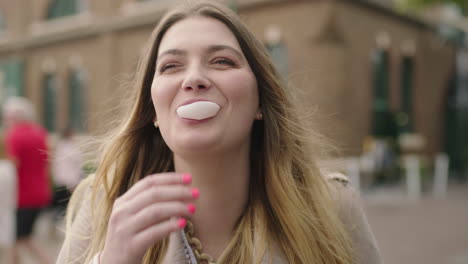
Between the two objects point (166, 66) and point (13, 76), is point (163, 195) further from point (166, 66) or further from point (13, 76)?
point (13, 76)

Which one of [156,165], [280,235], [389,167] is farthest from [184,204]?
[389,167]

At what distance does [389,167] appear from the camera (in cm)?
1364

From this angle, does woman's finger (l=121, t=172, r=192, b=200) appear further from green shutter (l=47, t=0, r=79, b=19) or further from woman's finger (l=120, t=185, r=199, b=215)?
green shutter (l=47, t=0, r=79, b=19)

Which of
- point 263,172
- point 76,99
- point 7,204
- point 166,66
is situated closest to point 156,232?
point 166,66

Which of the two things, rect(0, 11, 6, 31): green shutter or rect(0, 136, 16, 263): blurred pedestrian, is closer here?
rect(0, 136, 16, 263): blurred pedestrian

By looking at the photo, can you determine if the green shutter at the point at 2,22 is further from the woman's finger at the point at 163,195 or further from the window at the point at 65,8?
the woman's finger at the point at 163,195

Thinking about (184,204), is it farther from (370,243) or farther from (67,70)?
(67,70)

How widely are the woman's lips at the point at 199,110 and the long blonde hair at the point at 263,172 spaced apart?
12.4 inches

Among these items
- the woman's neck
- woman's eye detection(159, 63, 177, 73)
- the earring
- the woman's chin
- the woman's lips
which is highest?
woman's eye detection(159, 63, 177, 73)

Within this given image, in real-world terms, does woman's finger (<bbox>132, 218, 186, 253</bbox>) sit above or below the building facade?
→ below

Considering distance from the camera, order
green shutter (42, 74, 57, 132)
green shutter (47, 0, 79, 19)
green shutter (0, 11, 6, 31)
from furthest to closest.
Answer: green shutter (0, 11, 6, 31), green shutter (42, 74, 57, 132), green shutter (47, 0, 79, 19)

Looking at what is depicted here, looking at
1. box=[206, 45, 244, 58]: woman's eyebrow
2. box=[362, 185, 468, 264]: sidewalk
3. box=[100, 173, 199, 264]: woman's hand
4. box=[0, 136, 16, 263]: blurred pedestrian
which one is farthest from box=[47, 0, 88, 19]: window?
box=[100, 173, 199, 264]: woman's hand

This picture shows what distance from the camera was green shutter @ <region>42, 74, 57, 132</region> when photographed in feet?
73.8

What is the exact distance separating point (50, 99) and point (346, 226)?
2278 cm
